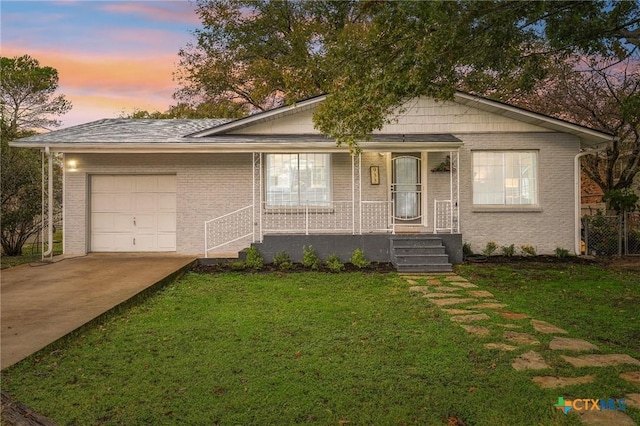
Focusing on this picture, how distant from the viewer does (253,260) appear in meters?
11.1

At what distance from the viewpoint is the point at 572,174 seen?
12.7 meters

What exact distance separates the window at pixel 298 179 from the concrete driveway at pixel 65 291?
10.2 ft

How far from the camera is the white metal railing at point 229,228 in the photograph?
12727 millimetres

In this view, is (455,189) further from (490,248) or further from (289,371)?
(289,371)

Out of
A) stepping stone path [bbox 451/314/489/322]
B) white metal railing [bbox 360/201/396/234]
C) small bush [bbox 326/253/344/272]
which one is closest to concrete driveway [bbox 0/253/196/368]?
small bush [bbox 326/253/344/272]

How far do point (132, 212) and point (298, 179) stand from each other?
491 cm

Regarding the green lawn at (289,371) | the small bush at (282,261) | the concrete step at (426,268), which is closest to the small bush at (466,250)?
the concrete step at (426,268)

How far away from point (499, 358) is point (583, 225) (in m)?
10.8

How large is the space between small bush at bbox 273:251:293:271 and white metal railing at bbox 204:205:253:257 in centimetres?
172

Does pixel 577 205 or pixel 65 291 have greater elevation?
pixel 577 205

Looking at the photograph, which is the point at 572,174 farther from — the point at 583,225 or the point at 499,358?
the point at 499,358

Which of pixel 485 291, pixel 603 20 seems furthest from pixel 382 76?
pixel 485 291

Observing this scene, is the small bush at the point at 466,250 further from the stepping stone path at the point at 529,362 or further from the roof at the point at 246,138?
the stepping stone path at the point at 529,362

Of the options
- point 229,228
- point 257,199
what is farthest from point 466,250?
point 229,228
